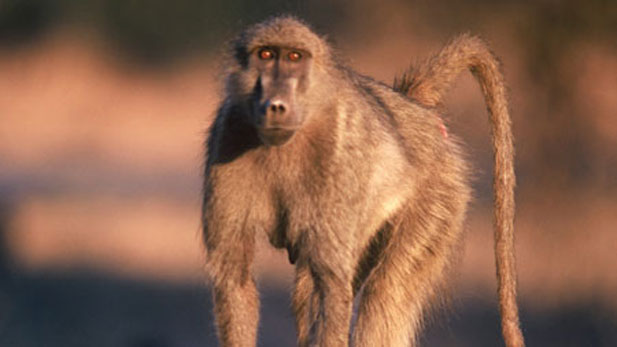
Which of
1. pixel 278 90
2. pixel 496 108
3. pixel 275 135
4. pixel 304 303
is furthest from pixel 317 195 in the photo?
pixel 496 108

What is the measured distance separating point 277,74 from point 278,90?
0.20 ft

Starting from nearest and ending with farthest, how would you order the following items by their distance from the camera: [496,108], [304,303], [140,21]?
1. [304,303]
2. [496,108]
3. [140,21]

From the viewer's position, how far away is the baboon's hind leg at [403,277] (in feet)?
13.3

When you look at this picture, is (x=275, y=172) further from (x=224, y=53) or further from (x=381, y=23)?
(x=381, y=23)

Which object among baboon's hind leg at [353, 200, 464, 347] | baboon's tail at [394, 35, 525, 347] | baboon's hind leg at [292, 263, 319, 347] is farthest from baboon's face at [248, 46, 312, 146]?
baboon's tail at [394, 35, 525, 347]

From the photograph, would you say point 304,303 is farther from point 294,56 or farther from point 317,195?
point 294,56

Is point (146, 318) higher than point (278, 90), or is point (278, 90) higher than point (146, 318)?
point (278, 90)

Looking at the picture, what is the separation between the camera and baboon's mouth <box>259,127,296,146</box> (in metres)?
3.38

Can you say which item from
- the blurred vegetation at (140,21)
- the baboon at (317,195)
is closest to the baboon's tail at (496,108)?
the baboon at (317,195)

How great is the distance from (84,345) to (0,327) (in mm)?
545

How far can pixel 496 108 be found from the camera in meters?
4.38

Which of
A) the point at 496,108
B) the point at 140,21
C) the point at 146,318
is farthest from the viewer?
the point at 140,21

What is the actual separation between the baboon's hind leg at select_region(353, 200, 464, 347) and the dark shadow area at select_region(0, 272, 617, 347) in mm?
1941

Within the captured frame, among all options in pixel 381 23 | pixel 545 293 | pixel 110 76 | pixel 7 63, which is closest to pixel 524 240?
pixel 545 293
